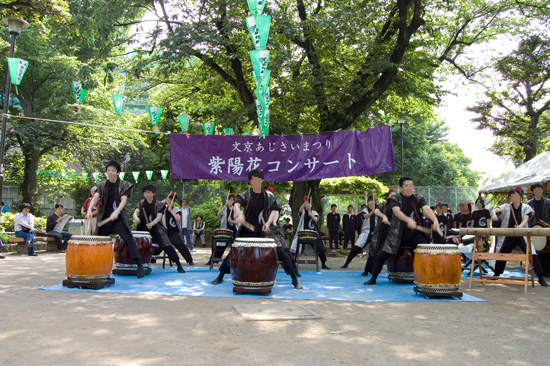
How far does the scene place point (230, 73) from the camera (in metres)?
15.0

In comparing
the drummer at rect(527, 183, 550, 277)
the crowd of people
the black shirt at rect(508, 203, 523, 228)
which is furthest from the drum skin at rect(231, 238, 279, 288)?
the drummer at rect(527, 183, 550, 277)

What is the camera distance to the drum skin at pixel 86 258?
23.2ft

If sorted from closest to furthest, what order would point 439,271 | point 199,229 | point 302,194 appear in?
point 439,271
point 302,194
point 199,229

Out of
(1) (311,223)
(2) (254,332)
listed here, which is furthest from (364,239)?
(2) (254,332)

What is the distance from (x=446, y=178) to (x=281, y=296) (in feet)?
123

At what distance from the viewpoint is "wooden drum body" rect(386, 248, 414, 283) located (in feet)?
27.3

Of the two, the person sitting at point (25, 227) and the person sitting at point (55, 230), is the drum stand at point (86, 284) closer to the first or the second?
the person sitting at point (25, 227)

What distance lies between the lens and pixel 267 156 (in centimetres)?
1220

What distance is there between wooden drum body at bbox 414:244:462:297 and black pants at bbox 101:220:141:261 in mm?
4562

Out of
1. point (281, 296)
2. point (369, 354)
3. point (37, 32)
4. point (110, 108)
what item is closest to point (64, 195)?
point (110, 108)

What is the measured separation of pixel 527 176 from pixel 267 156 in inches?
344

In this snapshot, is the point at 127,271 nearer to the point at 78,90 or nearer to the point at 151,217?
the point at 151,217

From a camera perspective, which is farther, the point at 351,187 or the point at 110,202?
the point at 351,187

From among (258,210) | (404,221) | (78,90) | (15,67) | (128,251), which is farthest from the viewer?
(78,90)
